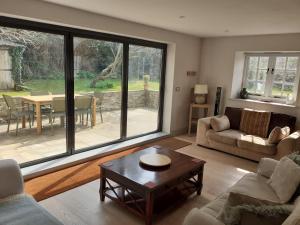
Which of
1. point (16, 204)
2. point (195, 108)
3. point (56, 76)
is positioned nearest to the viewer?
point (16, 204)

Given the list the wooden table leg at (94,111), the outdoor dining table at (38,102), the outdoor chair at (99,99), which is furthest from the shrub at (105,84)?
the outdoor dining table at (38,102)

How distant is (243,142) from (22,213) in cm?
347

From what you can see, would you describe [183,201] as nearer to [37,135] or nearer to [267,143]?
[267,143]

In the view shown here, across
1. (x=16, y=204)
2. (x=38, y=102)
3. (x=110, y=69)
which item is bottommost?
(x=16, y=204)

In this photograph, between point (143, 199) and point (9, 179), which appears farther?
point (143, 199)

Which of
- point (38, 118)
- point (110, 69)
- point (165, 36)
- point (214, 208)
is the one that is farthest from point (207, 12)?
point (38, 118)

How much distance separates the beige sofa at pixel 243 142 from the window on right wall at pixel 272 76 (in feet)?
2.25

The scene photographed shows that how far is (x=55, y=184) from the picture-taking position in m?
3.01

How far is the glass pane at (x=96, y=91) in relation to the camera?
3.78m

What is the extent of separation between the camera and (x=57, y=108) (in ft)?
11.9

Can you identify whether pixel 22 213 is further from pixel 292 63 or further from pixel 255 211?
pixel 292 63

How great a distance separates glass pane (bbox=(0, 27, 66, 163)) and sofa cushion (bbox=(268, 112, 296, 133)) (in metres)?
3.73

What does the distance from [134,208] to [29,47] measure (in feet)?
8.13

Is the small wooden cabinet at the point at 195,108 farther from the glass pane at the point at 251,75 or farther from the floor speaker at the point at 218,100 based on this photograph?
A: the glass pane at the point at 251,75
